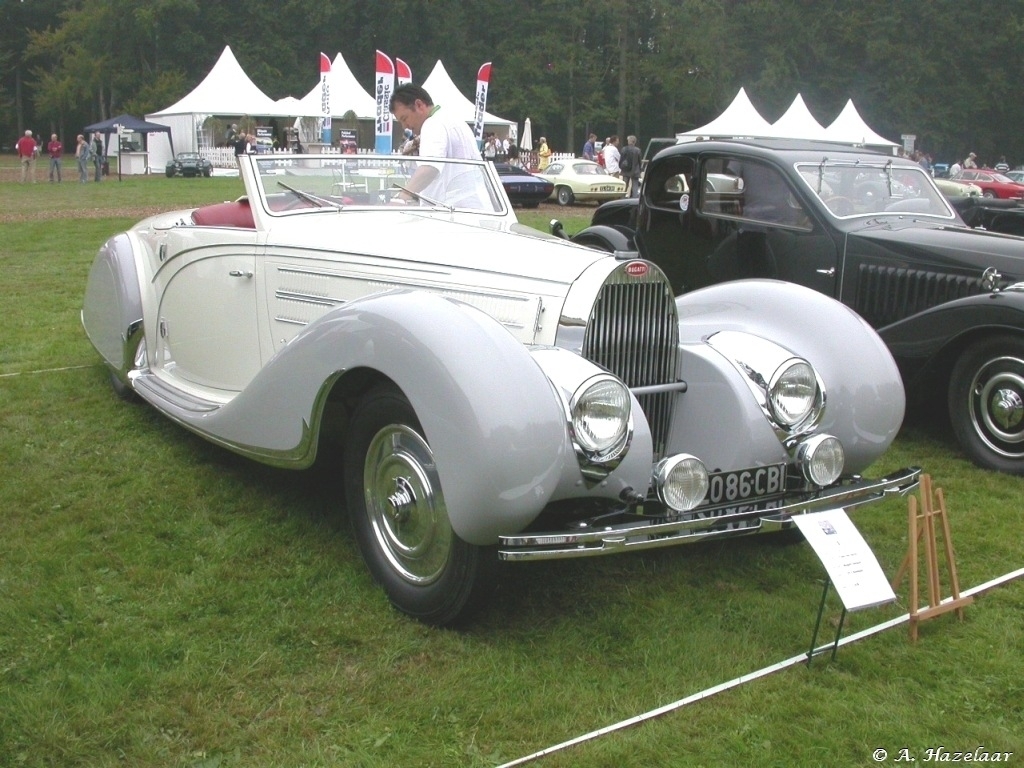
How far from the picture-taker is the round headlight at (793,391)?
3.70 metres

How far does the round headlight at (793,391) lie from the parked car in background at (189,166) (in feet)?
116

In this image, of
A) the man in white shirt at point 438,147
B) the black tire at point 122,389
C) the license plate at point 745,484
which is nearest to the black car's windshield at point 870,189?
the man in white shirt at point 438,147

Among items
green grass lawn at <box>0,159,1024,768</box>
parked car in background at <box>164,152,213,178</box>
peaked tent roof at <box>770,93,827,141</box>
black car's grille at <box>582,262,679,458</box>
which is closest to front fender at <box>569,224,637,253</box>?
green grass lawn at <box>0,159,1024,768</box>

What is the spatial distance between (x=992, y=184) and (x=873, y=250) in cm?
2508

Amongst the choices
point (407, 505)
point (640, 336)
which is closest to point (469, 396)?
point (407, 505)

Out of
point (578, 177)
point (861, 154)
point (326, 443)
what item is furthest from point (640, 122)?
point (326, 443)

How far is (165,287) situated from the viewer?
5.47m

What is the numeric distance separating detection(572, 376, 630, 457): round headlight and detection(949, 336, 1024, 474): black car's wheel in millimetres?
3102

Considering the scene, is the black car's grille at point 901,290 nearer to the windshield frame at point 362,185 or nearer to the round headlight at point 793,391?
the windshield frame at point 362,185

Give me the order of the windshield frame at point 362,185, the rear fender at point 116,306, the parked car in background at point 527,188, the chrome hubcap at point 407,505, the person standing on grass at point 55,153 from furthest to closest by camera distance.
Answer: the person standing on grass at point 55,153, the parked car in background at point 527,188, the rear fender at point 116,306, the windshield frame at point 362,185, the chrome hubcap at point 407,505

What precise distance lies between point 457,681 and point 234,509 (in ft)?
6.02

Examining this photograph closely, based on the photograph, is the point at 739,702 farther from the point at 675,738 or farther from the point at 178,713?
the point at 178,713

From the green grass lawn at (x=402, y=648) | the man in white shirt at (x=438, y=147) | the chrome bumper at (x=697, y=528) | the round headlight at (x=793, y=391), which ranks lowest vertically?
the green grass lawn at (x=402, y=648)

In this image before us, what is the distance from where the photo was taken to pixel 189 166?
3572 cm
